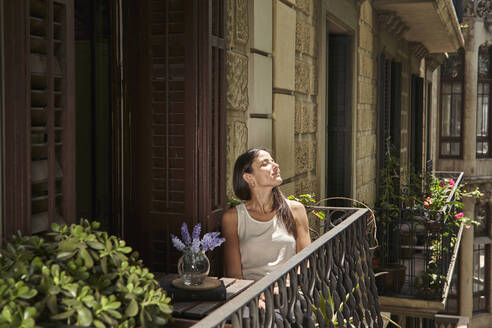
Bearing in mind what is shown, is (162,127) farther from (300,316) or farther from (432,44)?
(432,44)

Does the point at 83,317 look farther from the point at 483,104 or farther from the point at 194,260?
the point at 483,104

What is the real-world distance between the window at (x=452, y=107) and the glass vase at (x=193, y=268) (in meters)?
20.8

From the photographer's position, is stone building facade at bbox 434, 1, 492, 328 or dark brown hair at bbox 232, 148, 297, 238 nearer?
dark brown hair at bbox 232, 148, 297, 238

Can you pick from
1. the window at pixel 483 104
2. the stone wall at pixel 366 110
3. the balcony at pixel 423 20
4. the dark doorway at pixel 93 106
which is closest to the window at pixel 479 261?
the window at pixel 483 104

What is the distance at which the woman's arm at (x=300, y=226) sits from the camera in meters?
4.47

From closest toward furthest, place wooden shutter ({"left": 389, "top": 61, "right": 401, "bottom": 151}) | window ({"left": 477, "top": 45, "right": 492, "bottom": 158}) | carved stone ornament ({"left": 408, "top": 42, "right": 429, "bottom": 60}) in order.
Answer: wooden shutter ({"left": 389, "top": 61, "right": 401, "bottom": 151}) < carved stone ornament ({"left": 408, "top": 42, "right": 429, "bottom": 60}) < window ({"left": 477, "top": 45, "right": 492, "bottom": 158})

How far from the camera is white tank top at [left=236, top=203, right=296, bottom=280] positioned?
4.33 m

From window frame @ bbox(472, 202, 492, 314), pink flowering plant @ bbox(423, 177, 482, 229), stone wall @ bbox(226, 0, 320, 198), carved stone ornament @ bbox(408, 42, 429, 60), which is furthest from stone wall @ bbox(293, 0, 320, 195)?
window frame @ bbox(472, 202, 492, 314)

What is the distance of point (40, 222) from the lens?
2.79 m

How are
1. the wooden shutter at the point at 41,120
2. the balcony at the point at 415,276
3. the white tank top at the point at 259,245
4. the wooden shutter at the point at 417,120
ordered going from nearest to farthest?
the wooden shutter at the point at 41,120, the white tank top at the point at 259,245, the balcony at the point at 415,276, the wooden shutter at the point at 417,120

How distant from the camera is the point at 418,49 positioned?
49.0ft

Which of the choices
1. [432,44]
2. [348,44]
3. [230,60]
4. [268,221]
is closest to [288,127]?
[230,60]

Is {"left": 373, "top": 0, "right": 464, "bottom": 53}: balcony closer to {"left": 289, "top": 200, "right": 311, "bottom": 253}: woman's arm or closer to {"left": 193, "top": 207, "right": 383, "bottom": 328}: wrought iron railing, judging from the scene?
{"left": 193, "top": 207, "right": 383, "bottom": 328}: wrought iron railing

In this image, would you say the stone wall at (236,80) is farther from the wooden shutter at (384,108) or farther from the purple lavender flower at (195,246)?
the wooden shutter at (384,108)
